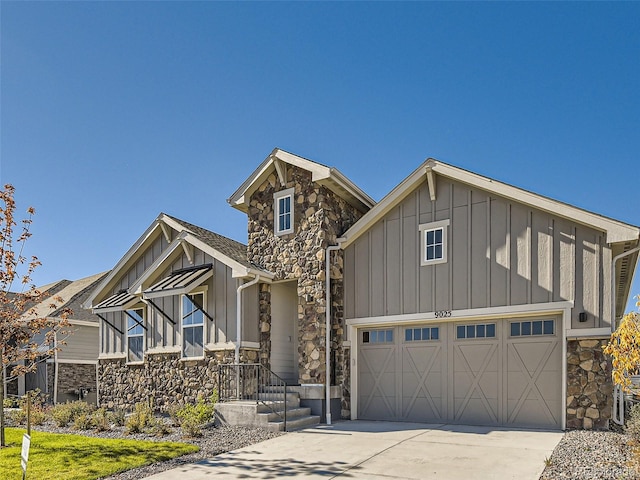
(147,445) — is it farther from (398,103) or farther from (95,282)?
(95,282)

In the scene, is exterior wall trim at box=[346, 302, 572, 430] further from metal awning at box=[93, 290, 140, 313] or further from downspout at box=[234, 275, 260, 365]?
metal awning at box=[93, 290, 140, 313]

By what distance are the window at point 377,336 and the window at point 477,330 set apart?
174cm

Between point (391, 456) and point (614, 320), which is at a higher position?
point (614, 320)

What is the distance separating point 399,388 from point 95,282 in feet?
59.6

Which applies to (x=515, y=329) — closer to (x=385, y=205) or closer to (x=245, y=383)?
(x=385, y=205)

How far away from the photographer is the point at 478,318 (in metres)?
11.8

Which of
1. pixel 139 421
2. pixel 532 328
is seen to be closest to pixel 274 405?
pixel 139 421

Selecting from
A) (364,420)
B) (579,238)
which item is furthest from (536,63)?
(364,420)

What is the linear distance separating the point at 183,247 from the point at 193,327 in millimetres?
2351

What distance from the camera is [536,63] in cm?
1257

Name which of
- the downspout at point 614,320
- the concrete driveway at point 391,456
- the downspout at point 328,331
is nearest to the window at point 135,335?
the downspout at point 328,331

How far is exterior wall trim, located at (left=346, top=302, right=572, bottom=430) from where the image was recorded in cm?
1069

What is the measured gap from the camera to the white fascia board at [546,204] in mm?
10188

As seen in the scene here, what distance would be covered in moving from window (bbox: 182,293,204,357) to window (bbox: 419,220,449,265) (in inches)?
252
